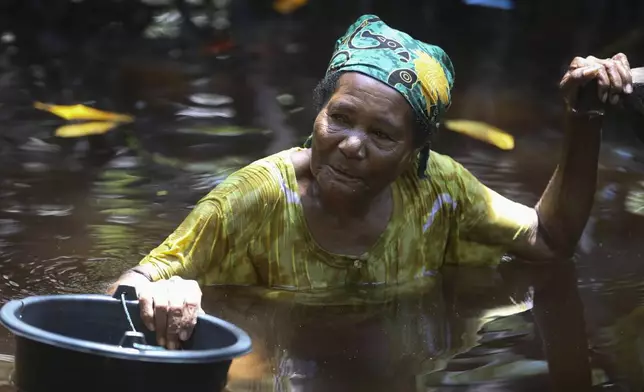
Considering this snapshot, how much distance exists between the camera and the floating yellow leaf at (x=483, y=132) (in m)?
6.20

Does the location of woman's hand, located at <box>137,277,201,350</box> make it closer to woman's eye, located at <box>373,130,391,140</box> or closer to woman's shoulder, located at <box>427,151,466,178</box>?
woman's eye, located at <box>373,130,391,140</box>

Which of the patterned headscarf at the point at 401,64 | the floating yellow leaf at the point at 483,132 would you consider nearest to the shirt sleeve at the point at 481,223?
the patterned headscarf at the point at 401,64

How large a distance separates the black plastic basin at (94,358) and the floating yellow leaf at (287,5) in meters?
6.75

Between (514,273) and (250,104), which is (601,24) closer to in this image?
(250,104)

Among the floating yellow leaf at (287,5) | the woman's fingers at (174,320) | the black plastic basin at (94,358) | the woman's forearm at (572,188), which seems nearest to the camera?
the black plastic basin at (94,358)

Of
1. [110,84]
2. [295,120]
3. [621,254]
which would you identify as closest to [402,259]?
[621,254]

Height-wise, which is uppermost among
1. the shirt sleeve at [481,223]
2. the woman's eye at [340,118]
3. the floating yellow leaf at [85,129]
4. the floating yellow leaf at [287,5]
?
the woman's eye at [340,118]

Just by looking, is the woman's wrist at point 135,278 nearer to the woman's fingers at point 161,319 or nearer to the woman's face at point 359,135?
the woman's fingers at point 161,319

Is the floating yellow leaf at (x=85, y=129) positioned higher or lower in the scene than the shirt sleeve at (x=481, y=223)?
lower

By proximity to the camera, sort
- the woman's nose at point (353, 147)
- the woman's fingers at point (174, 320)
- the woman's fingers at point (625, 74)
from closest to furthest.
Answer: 1. the woman's fingers at point (174, 320)
2. the woman's nose at point (353, 147)
3. the woman's fingers at point (625, 74)

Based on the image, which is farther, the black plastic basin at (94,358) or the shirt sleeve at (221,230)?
the shirt sleeve at (221,230)

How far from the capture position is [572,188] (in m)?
4.12

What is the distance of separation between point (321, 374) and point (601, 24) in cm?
624

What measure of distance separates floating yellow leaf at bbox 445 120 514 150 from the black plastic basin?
145 inches
